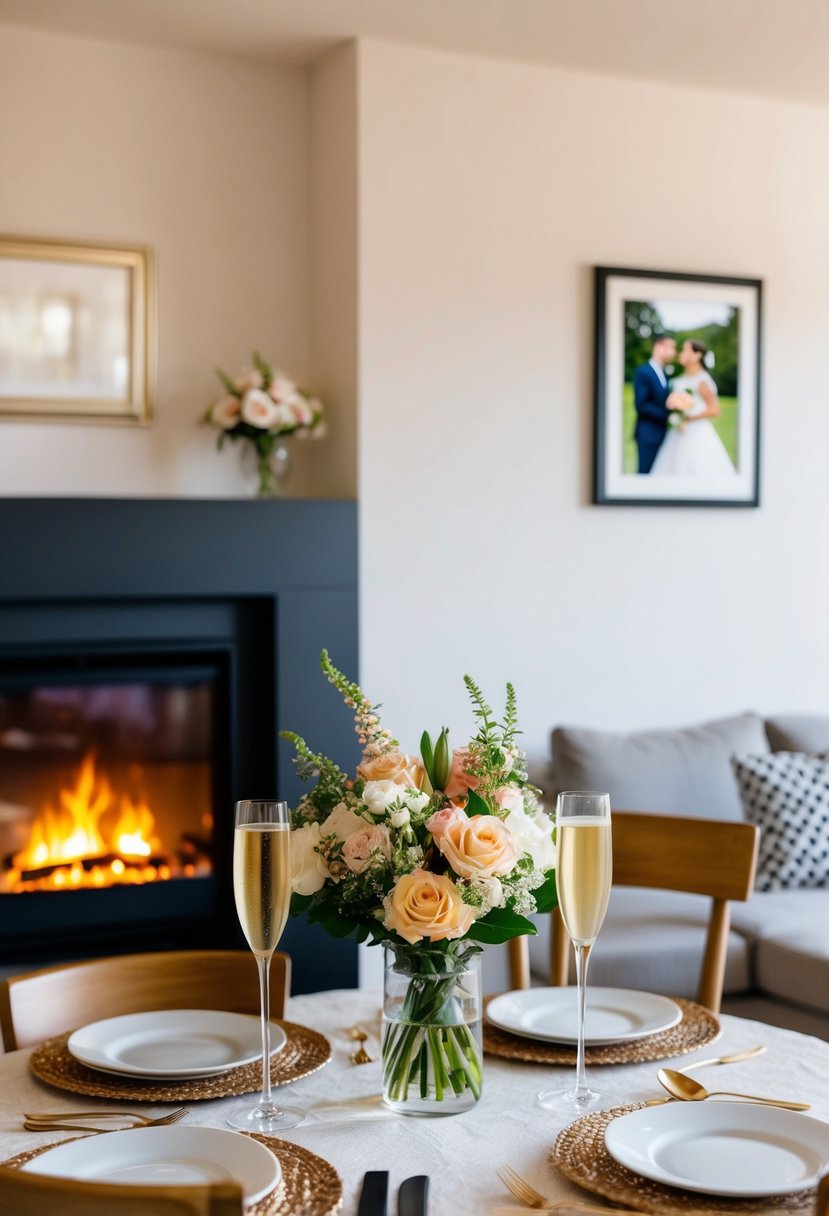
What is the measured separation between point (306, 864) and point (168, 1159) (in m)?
0.31

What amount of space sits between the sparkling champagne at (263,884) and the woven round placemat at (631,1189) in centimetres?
34

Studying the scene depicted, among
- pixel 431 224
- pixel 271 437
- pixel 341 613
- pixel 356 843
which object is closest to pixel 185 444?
pixel 271 437

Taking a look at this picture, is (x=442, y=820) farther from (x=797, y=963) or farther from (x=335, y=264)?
(x=335, y=264)

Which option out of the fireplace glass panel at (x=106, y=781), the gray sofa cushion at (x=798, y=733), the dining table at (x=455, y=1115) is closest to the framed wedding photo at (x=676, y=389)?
the gray sofa cushion at (x=798, y=733)

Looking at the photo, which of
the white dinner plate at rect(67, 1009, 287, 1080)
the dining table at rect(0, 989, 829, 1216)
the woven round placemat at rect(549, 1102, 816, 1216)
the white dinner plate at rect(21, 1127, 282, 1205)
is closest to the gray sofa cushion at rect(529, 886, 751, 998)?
the dining table at rect(0, 989, 829, 1216)

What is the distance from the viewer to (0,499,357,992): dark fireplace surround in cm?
331

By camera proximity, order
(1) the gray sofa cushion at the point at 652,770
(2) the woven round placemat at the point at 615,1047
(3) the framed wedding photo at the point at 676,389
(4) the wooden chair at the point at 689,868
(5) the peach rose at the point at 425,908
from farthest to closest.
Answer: (3) the framed wedding photo at the point at 676,389, (1) the gray sofa cushion at the point at 652,770, (4) the wooden chair at the point at 689,868, (2) the woven round placemat at the point at 615,1047, (5) the peach rose at the point at 425,908

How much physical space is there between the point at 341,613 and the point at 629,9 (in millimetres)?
1681

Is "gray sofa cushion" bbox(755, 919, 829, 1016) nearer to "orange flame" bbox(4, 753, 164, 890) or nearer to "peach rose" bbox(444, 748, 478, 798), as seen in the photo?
"orange flame" bbox(4, 753, 164, 890)

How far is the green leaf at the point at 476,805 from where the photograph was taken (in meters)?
1.40

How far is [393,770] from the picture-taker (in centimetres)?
138

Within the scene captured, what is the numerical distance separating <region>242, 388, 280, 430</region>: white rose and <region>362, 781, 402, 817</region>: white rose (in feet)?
7.55

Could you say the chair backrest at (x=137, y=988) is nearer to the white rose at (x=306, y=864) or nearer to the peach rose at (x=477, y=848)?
the white rose at (x=306, y=864)

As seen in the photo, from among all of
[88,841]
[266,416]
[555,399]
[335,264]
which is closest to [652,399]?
[555,399]
